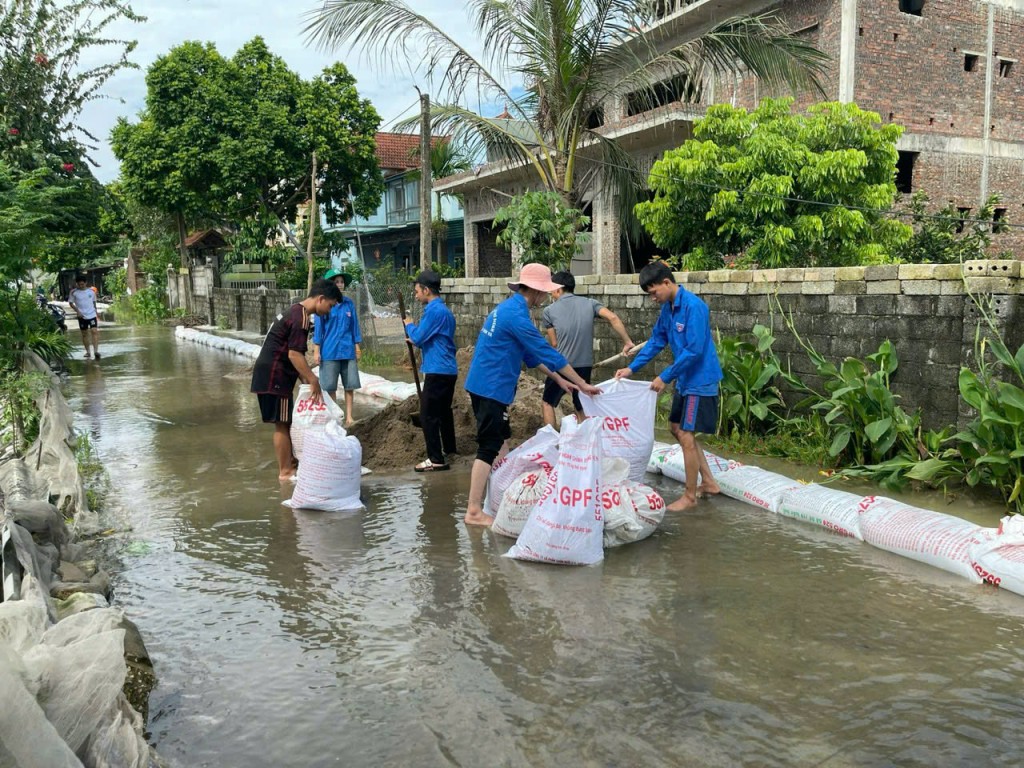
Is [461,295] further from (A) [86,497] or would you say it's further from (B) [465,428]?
(A) [86,497]

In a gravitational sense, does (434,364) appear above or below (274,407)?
above

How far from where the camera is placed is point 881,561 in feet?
14.6

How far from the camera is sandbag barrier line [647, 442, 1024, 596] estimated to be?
400 centimetres

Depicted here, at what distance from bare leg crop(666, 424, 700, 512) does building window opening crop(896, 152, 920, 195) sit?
46.1 ft

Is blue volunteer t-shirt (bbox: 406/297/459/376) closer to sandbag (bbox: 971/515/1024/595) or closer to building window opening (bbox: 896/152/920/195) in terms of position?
sandbag (bbox: 971/515/1024/595)

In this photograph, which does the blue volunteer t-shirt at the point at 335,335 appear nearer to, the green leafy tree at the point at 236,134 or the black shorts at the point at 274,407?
the black shorts at the point at 274,407

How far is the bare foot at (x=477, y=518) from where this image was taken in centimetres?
522

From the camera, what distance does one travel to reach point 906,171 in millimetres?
17406

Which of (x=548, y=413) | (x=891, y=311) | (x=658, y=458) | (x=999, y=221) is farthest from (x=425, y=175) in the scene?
(x=999, y=221)

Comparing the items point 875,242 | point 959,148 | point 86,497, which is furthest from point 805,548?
point 959,148

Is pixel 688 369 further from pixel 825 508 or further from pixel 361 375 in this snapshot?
pixel 361 375

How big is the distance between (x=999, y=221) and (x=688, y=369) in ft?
48.6

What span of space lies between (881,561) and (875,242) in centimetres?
1032

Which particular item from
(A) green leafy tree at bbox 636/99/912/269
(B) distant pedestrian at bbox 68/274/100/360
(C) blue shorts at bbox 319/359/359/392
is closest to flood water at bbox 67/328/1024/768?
(C) blue shorts at bbox 319/359/359/392
